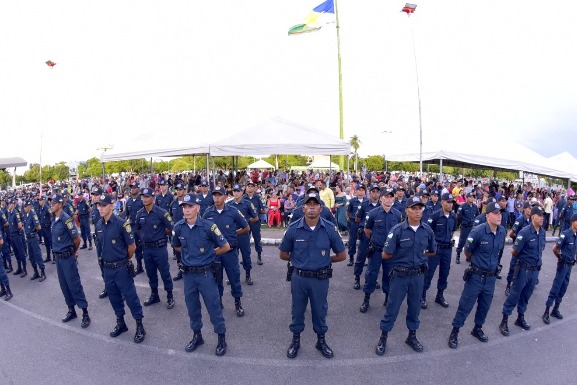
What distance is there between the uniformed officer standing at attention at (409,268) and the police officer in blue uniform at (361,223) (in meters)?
2.08

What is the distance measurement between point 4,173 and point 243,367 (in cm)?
6093

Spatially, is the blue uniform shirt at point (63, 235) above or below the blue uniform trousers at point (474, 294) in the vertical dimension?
above

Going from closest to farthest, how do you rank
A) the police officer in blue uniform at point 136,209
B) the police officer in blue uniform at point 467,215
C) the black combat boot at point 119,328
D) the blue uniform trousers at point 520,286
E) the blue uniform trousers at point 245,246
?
the black combat boot at point 119,328, the blue uniform trousers at point 520,286, the blue uniform trousers at point 245,246, the police officer in blue uniform at point 136,209, the police officer in blue uniform at point 467,215

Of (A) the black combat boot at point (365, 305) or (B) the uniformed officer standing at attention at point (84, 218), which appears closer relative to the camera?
(A) the black combat boot at point (365, 305)

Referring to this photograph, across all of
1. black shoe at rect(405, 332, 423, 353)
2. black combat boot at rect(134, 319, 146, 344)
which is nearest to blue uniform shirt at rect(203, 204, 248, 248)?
black combat boot at rect(134, 319, 146, 344)

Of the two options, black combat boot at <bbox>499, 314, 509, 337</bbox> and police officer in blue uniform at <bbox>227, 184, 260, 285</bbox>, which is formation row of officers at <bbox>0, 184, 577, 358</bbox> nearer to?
black combat boot at <bbox>499, 314, 509, 337</bbox>

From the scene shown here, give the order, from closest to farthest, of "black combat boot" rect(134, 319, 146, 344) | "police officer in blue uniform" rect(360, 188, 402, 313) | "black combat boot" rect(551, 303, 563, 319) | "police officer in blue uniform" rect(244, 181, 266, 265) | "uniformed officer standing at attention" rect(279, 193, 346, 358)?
1. "uniformed officer standing at attention" rect(279, 193, 346, 358)
2. "black combat boot" rect(134, 319, 146, 344)
3. "black combat boot" rect(551, 303, 563, 319)
4. "police officer in blue uniform" rect(360, 188, 402, 313)
5. "police officer in blue uniform" rect(244, 181, 266, 265)

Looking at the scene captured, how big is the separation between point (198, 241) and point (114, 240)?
4.63 feet

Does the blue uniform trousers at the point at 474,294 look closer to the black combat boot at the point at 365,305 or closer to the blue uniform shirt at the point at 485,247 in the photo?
the blue uniform shirt at the point at 485,247

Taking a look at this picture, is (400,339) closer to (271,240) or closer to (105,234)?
(105,234)

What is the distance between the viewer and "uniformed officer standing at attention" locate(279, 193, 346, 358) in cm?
408

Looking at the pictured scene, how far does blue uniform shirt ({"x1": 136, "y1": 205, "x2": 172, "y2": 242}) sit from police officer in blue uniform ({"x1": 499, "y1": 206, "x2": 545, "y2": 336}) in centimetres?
594

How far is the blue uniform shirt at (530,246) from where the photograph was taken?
495cm

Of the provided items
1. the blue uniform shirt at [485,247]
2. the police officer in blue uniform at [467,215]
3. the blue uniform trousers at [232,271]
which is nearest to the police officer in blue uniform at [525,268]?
the blue uniform shirt at [485,247]
